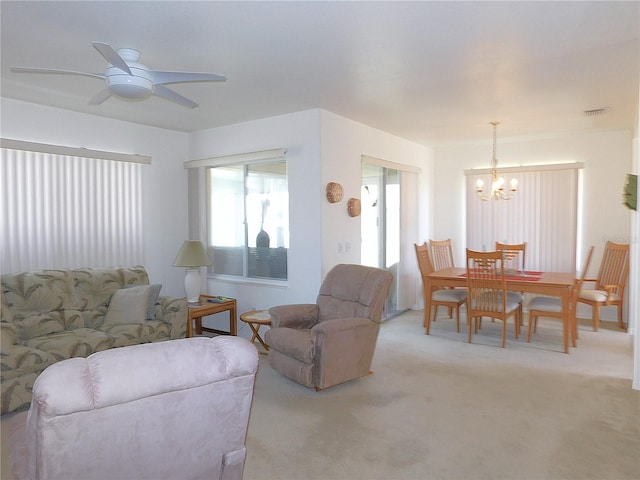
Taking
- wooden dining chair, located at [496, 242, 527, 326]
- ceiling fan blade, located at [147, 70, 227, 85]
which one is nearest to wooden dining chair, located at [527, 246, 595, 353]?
wooden dining chair, located at [496, 242, 527, 326]

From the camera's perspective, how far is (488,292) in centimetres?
461

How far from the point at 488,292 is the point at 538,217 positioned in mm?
2132

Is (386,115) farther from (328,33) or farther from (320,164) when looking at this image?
(328,33)

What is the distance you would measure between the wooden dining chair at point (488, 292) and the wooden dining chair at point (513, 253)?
3.36 ft

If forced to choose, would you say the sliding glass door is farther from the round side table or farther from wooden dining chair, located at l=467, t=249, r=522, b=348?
the round side table

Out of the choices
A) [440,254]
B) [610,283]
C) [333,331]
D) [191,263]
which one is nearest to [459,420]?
[333,331]

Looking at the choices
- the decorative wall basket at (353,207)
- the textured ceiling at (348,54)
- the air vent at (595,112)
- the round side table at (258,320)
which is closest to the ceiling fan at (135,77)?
the textured ceiling at (348,54)

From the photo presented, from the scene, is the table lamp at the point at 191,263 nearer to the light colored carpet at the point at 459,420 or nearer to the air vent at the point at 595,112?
the light colored carpet at the point at 459,420

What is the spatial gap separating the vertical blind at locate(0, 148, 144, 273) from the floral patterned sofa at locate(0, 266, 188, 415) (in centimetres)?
36

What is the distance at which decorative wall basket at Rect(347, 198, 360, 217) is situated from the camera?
4820 millimetres

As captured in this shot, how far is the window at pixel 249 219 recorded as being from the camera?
4.81 meters

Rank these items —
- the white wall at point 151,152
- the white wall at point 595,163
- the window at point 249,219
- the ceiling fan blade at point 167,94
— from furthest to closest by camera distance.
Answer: the white wall at point 595,163 < the window at point 249,219 < the white wall at point 151,152 < the ceiling fan blade at point 167,94

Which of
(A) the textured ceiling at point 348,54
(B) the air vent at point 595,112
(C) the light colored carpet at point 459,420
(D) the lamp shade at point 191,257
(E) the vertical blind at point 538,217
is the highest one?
(B) the air vent at point 595,112

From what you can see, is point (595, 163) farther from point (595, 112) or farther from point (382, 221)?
point (382, 221)
